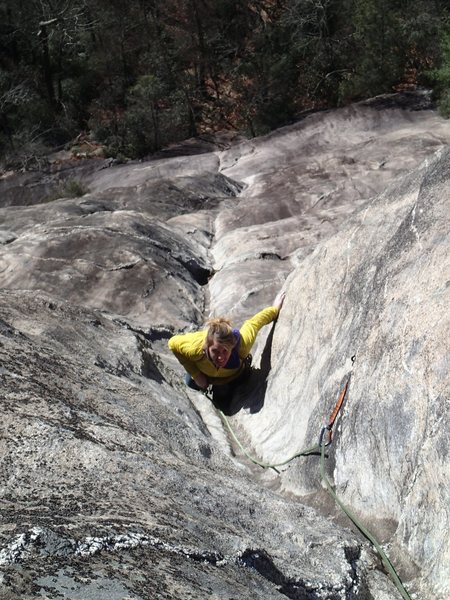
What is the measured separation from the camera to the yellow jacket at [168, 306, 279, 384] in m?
6.60

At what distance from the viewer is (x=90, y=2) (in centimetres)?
3497

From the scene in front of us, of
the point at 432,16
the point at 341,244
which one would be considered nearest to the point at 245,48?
the point at 432,16

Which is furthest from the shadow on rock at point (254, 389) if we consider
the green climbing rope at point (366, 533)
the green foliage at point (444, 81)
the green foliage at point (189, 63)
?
the green foliage at point (189, 63)

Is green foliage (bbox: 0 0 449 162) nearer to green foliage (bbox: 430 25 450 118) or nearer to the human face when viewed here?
green foliage (bbox: 430 25 450 118)

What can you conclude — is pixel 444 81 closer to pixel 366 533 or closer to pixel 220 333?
pixel 220 333

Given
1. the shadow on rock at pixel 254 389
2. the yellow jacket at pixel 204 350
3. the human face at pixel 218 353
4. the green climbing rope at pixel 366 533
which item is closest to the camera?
the green climbing rope at pixel 366 533

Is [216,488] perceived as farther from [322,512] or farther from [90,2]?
[90,2]

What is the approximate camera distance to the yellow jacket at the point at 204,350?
6598 mm

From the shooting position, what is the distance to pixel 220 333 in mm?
5957

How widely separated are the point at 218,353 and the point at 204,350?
1.10 feet

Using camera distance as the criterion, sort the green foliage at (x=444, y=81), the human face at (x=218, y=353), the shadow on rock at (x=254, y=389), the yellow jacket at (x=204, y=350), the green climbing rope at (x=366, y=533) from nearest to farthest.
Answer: the green climbing rope at (x=366, y=533), the human face at (x=218, y=353), the yellow jacket at (x=204, y=350), the shadow on rock at (x=254, y=389), the green foliage at (x=444, y=81)

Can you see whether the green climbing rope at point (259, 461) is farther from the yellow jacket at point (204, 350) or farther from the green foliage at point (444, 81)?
the green foliage at point (444, 81)

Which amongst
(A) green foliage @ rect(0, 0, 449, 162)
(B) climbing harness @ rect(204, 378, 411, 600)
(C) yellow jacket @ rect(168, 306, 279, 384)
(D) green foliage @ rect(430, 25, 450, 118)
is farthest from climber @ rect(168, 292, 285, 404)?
(A) green foliage @ rect(0, 0, 449, 162)

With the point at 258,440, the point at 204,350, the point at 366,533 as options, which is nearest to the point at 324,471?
the point at 366,533
